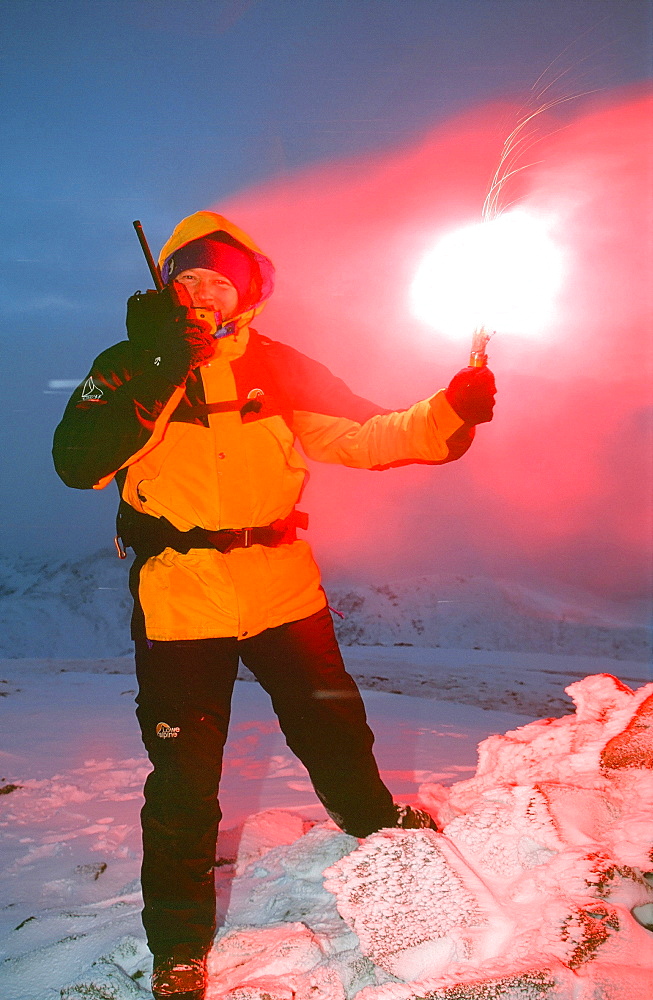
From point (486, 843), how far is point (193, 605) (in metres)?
1.14

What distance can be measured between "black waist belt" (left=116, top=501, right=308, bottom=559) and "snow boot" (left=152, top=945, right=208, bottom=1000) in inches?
45.7

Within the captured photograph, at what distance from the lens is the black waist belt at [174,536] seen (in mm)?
2035

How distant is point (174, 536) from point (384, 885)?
122 centimetres

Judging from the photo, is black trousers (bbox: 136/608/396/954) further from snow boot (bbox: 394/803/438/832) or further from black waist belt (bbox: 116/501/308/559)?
black waist belt (bbox: 116/501/308/559)

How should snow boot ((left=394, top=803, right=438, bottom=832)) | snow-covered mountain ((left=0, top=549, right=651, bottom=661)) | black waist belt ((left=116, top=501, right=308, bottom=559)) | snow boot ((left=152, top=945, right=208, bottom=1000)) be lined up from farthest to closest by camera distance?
snow-covered mountain ((left=0, top=549, right=651, bottom=661)), snow boot ((left=394, top=803, right=438, bottom=832)), black waist belt ((left=116, top=501, right=308, bottom=559)), snow boot ((left=152, top=945, right=208, bottom=1000))

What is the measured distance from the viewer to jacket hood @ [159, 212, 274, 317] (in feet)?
7.68

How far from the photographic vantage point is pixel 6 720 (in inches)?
209

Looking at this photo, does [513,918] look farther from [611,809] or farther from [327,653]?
[327,653]

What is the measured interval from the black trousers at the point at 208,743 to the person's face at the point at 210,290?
121 cm

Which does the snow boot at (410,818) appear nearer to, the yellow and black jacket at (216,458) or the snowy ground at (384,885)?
the snowy ground at (384,885)

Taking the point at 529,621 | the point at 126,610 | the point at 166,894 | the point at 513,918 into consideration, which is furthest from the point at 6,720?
the point at 529,621

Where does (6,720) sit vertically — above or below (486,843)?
below

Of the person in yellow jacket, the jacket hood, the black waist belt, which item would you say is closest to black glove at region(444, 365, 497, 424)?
the person in yellow jacket

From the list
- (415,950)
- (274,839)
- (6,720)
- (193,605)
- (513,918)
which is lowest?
(6,720)
